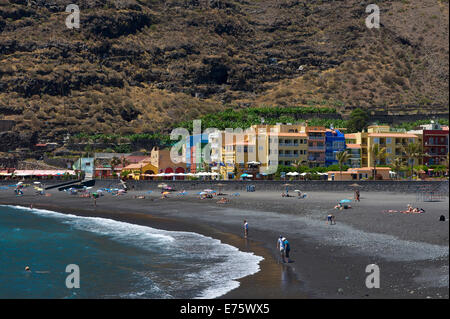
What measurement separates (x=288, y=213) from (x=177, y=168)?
63508 mm

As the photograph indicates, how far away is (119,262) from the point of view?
113 ft

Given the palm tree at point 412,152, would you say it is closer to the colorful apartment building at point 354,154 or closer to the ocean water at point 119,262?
the colorful apartment building at point 354,154

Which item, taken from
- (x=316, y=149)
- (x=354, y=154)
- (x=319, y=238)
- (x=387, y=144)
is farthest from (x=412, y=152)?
(x=319, y=238)

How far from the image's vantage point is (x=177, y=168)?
11462 cm

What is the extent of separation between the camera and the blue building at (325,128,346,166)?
104625 millimetres

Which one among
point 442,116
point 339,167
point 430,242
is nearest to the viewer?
point 430,242

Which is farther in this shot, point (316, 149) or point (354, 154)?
point (354, 154)

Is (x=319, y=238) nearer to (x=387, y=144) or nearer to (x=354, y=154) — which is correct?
(x=354, y=154)

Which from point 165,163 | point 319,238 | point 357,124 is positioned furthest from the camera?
point 357,124

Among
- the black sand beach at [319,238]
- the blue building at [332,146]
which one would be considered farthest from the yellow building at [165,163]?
the black sand beach at [319,238]

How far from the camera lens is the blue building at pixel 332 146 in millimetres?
104625

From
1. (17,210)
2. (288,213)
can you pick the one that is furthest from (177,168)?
(288,213)

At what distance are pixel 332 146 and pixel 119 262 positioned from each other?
251 feet
